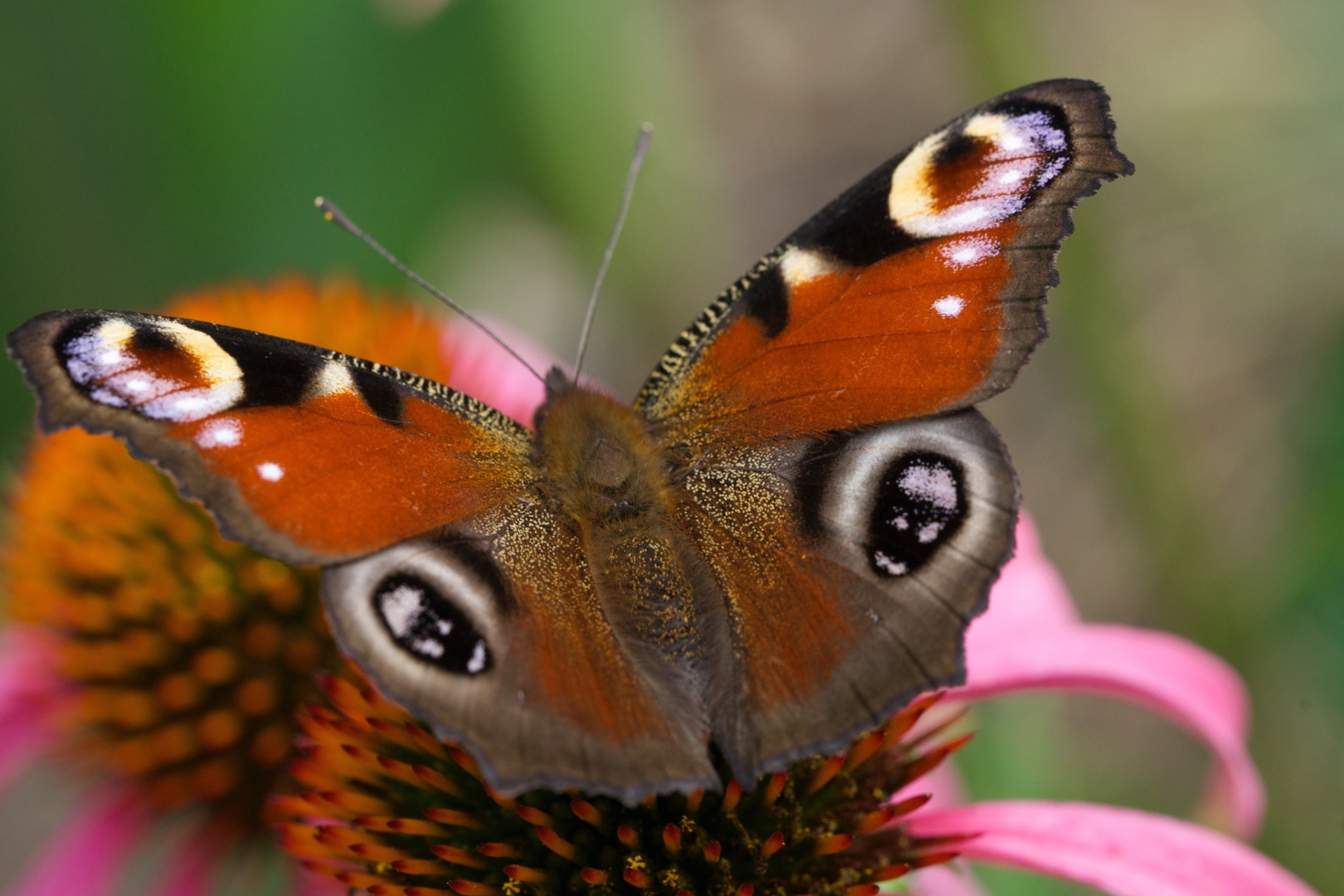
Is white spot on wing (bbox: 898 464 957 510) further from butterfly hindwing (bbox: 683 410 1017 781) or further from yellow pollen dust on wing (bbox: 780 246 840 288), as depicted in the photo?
yellow pollen dust on wing (bbox: 780 246 840 288)

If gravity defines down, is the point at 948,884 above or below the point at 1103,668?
below

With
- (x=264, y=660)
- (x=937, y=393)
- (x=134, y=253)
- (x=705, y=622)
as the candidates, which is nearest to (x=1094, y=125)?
(x=937, y=393)

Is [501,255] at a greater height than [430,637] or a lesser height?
greater

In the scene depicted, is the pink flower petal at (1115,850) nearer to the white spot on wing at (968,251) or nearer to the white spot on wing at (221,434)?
the white spot on wing at (968,251)

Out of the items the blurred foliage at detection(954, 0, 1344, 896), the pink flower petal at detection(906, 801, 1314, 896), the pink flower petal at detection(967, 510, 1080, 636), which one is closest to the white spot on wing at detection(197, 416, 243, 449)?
the pink flower petal at detection(906, 801, 1314, 896)

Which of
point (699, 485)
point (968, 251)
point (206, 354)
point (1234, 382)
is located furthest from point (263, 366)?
point (1234, 382)

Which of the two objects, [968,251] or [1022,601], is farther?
[1022,601]

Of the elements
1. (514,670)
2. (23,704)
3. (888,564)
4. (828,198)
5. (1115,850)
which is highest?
(828,198)

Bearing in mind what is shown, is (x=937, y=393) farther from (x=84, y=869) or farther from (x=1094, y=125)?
(x=84, y=869)

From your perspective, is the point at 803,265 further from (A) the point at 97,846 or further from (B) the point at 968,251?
(A) the point at 97,846
